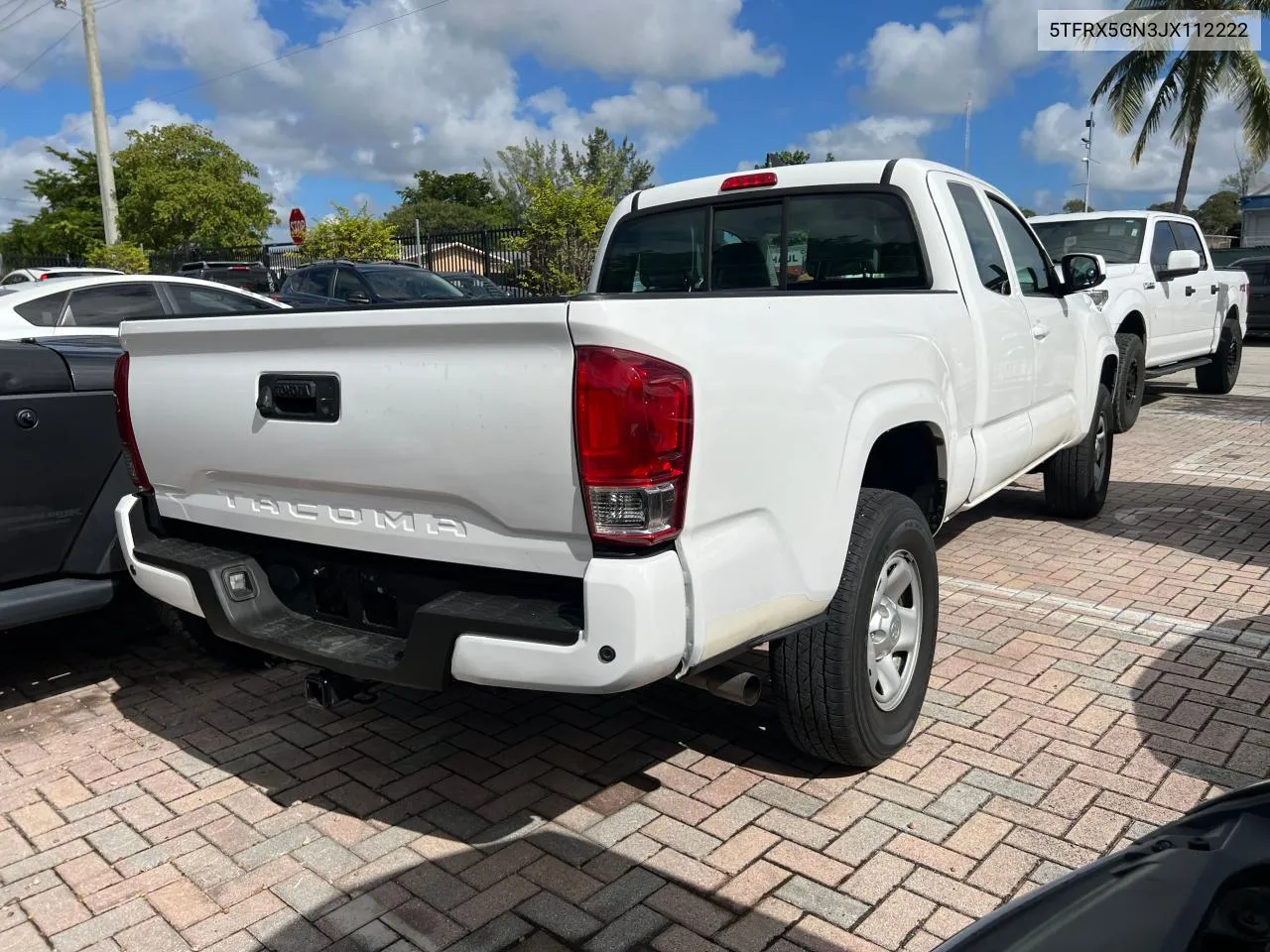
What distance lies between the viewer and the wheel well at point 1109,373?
6.34 metres

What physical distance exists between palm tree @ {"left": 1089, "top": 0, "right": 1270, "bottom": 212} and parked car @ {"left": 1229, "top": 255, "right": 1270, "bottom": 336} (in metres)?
7.16

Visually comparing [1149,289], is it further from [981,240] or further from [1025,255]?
[981,240]

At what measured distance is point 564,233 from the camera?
17531mm

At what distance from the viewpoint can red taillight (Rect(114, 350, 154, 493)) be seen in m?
3.35

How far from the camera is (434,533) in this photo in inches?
104

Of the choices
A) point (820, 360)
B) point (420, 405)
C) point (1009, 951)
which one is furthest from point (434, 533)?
point (1009, 951)

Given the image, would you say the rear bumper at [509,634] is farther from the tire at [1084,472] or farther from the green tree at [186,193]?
the green tree at [186,193]

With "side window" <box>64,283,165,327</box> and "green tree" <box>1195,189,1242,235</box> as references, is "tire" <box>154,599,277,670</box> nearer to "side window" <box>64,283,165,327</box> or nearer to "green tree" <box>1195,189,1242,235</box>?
"side window" <box>64,283,165,327</box>

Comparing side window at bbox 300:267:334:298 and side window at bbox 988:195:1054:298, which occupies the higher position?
side window at bbox 300:267:334:298

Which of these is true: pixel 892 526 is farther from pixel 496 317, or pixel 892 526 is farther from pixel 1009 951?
pixel 1009 951

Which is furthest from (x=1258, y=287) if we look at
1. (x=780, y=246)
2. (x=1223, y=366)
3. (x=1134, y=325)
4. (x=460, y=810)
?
(x=460, y=810)

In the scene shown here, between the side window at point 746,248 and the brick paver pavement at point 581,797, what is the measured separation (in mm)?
1836

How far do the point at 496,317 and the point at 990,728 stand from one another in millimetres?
2400

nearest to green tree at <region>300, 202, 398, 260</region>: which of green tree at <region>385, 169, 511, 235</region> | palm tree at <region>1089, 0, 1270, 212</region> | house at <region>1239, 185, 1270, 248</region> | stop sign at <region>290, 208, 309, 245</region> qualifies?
stop sign at <region>290, 208, 309, 245</region>
